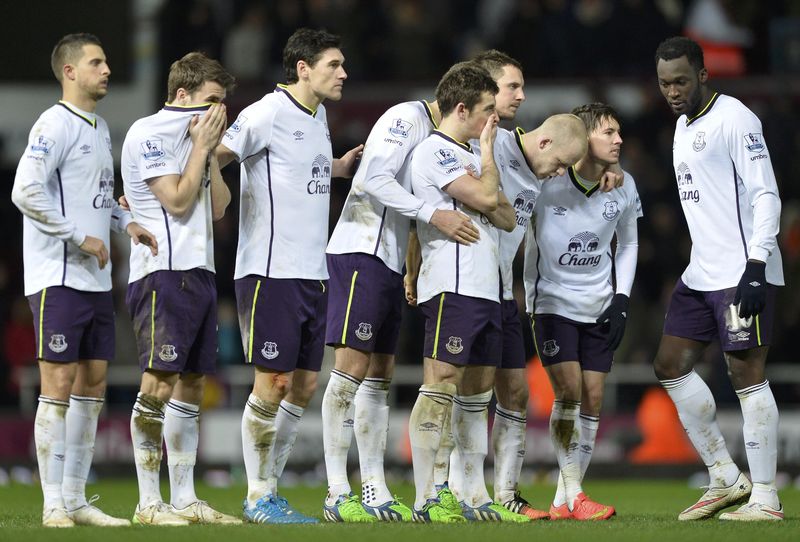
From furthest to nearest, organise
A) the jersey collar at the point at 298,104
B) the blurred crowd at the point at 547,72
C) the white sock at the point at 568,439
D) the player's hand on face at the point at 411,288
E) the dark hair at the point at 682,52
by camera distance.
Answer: the blurred crowd at the point at 547,72 < the player's hand on face at the point at 411,288 < the white sock at the point at 568,439 < the dark hair at the point at 682,52 < the jersey collar at the point at 298,104

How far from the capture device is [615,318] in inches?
342

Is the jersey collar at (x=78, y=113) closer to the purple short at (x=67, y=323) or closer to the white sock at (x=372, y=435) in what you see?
the purple short at (x=67, y=323)

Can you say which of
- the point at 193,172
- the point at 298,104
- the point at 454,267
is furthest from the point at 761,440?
the point at 193,172

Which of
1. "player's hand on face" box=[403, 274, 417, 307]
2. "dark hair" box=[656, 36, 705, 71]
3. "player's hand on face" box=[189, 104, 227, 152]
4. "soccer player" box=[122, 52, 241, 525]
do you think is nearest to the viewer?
"soccer player" box=[122, 52, 241, 525]

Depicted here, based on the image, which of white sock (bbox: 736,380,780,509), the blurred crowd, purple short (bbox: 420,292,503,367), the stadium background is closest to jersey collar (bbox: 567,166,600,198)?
purple short (bbox: 420,292,503,367)

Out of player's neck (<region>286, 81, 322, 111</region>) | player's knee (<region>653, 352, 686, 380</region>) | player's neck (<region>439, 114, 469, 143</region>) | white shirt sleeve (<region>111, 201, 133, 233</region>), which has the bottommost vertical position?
player's knee (<region>653, 352, 686, 380</region>)

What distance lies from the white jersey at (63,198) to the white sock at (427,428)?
1945 mm

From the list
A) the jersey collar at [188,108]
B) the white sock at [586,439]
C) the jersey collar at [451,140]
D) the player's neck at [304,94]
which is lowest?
the white sock at [586,439]

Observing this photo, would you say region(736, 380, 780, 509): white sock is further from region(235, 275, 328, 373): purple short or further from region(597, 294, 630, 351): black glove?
region(235, 275, 328, 373): purple short

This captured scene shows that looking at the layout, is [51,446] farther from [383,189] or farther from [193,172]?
[383,189]

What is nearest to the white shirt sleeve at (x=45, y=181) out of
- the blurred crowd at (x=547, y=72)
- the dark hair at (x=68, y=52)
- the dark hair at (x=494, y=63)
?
the dark hair at (x=68, y=52)

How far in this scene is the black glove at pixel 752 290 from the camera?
793 cm

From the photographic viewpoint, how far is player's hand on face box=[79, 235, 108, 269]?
7648 millimetres

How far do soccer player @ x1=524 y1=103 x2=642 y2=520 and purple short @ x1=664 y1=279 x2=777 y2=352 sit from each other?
0.35m
